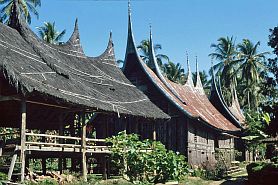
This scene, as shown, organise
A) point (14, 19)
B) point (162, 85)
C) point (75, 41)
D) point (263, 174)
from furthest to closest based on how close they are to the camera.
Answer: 1. point (162, 85)
2. point (75, 41)
3. point (14, 19)
4. point (263, 174)

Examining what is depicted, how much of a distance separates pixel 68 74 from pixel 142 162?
5099 millimetres

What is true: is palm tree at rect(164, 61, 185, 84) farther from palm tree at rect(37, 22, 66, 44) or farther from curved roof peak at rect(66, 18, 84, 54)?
curved roof peak at rect(66, 18, 84, 54)

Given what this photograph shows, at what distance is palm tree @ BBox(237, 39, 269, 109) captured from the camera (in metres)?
46.9

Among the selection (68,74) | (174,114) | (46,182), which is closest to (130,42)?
(174,114)

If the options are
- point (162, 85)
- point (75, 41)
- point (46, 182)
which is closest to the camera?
point (46, 182)

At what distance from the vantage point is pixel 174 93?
25.0 metres

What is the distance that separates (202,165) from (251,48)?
28063mm

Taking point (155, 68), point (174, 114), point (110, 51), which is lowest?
point (174, 114)

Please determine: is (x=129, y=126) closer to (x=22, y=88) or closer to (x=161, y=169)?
(x=161, y=169)

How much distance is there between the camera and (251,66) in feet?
154

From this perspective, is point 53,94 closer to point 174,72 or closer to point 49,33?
point 49,33

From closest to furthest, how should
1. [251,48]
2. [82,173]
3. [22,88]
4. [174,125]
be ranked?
[22,88] → [82,173] → [174,125] → [251,48]

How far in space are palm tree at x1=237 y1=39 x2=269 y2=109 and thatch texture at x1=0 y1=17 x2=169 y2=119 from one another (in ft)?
85.9

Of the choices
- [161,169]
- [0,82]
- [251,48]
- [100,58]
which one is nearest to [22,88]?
[0,82]
